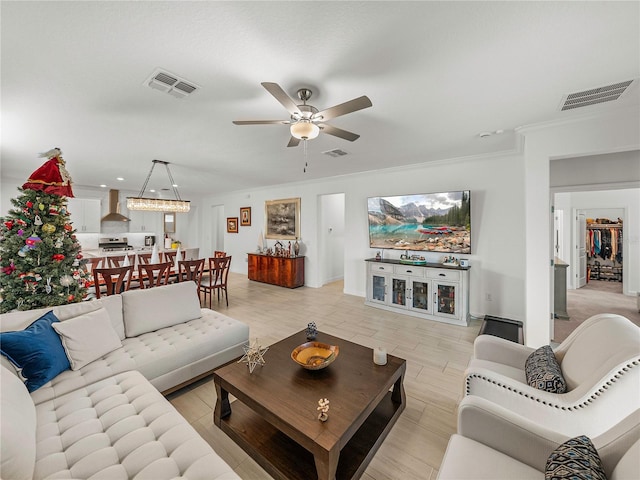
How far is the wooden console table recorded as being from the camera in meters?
6.49

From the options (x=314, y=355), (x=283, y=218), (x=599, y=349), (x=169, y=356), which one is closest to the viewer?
(x=599, y=349)

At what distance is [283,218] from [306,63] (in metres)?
5.35

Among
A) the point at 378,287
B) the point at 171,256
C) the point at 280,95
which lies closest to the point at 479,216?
the point at 378,287

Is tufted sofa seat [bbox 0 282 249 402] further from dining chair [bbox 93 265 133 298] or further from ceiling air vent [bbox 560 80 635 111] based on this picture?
Result: ceiling air vent [bbox 560 80 635 111]

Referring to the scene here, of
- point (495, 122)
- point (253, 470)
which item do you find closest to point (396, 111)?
point (495, 122)

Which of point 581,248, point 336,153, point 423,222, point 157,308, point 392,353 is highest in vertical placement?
point 336,153

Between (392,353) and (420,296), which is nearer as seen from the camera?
(392,353)

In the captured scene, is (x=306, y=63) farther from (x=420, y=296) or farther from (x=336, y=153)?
(x=420, y=296)

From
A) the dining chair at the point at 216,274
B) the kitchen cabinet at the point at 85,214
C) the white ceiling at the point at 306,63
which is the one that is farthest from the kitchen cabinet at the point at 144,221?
the white ceiling at the point at 306,63

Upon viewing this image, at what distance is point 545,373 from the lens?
1551 mm

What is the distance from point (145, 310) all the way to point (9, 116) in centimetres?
239

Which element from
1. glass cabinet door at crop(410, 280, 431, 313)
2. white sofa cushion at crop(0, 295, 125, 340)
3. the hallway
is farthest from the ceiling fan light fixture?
the hallway

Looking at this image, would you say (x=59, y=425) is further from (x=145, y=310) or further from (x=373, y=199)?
(x=373, y=199)

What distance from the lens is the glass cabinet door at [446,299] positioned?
4.09m
